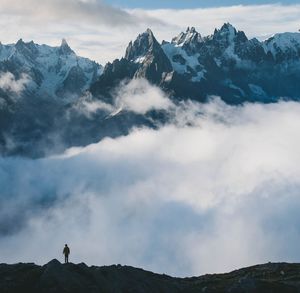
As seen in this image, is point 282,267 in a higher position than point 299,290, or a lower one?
higher

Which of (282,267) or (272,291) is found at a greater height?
(282,267)

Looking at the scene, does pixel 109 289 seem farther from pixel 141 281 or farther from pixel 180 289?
pixel 180 289

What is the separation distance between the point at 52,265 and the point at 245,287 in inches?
1166

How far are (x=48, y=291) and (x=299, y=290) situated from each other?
40.0 metres

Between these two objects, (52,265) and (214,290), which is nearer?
(52,265)

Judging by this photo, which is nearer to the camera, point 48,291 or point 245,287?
Result: point 48,291

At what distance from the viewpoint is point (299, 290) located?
9519cm

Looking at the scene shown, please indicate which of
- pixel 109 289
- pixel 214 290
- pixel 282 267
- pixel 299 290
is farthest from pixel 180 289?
pixel 282 267

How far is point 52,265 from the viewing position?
84125mm

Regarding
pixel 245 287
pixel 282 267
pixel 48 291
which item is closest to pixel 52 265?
pixel 48 291

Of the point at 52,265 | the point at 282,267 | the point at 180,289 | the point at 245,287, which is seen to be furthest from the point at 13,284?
the point at 282,267

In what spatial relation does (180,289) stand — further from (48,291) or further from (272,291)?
(48,291)

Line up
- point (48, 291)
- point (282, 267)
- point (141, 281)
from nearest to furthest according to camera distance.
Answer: point (48, 291)
point (141, 281)
point (282, 267)

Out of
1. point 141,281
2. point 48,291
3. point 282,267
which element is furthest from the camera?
point 282,267
